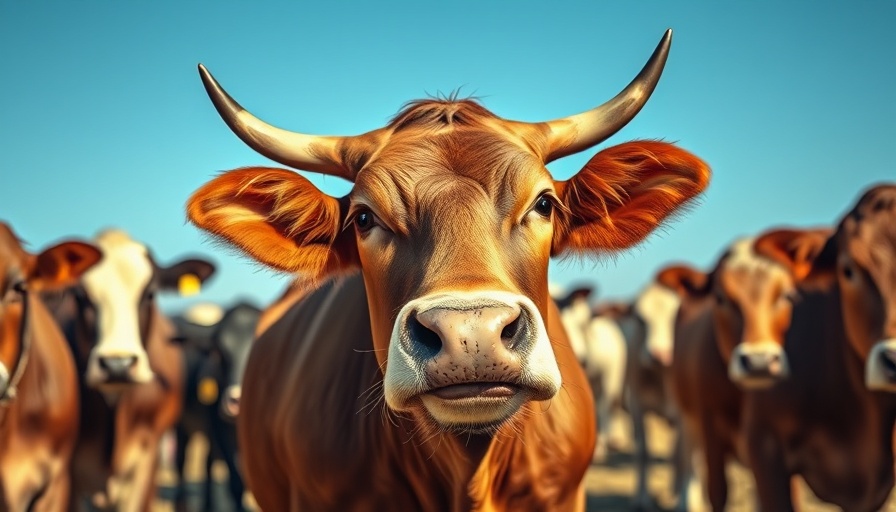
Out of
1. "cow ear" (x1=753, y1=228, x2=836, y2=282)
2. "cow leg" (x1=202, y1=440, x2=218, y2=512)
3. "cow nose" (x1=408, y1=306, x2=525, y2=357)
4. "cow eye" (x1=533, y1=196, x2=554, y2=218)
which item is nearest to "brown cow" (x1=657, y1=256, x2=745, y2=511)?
"cow ear" (x1=753, y1=228, x2=836, y2=282)

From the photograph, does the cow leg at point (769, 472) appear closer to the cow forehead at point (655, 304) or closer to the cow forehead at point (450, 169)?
the cow forehead at point (450, 169)

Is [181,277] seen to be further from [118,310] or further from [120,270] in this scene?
[118,310]

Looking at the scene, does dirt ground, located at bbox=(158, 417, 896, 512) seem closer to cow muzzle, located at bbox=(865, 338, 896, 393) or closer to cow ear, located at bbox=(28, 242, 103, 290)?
cow ear, located at bbox=(28, 242, 103, 290)

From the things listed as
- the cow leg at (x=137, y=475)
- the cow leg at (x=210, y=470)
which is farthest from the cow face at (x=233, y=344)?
the cow leg at (x=137, y=475)

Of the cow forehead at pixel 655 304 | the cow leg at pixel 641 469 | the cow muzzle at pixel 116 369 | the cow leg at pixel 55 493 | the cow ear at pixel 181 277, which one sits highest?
the cow ear at pixel 181 277

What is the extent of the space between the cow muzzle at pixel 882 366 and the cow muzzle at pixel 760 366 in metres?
0.90

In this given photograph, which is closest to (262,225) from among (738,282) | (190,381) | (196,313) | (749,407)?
(749,407)

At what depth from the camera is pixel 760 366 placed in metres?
5.85

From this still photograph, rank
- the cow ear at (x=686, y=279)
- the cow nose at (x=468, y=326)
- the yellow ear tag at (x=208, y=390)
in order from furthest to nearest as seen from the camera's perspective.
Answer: the yellow ear tag at (x=208, y=390)
the cow ear at (x=686, y=279)
the cow nose at (x=468, y=326)

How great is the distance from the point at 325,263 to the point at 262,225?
255mm

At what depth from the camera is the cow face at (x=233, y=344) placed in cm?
921

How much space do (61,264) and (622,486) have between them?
8.66 meters

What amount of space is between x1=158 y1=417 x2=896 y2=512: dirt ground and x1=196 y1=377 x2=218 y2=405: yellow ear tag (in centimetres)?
82

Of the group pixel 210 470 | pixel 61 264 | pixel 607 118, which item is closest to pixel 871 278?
pixel 607 118
